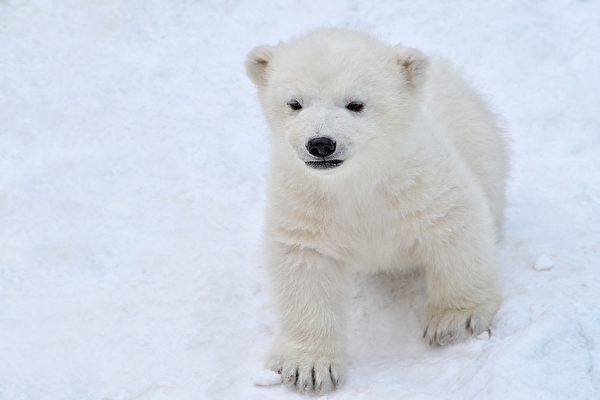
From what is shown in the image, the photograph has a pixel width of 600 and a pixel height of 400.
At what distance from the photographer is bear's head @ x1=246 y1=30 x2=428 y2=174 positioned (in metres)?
4.22

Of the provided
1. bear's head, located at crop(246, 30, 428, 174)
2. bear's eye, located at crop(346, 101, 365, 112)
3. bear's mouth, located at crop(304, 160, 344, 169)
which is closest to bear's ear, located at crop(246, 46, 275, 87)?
bear's head, located at crop(246, 30, 428, 174)

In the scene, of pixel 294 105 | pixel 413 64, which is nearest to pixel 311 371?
pixel 294 105

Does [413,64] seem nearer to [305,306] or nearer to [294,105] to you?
[294,105]

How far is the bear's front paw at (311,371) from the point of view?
14.6 ft

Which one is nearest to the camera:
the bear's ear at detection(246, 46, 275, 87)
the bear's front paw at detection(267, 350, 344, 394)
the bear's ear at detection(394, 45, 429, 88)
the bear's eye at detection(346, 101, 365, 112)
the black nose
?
the black nose

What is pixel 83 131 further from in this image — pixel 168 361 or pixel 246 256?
pixel 168 361

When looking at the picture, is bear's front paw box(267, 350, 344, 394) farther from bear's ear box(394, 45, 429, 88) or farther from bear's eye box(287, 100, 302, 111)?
bear's ear box(394, 45, 429, 88)

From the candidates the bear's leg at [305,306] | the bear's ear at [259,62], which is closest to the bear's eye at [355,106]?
the bear's ear at [259,62]

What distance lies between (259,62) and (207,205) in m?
1.74

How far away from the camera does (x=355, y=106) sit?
436cm

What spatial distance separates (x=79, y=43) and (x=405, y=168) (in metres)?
4.30

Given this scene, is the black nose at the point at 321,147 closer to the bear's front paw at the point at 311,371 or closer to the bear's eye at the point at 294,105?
the bear's eye at the point at 294,105

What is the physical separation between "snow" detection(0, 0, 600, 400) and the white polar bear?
8.1 inches

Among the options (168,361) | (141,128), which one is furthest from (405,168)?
(141,128)
